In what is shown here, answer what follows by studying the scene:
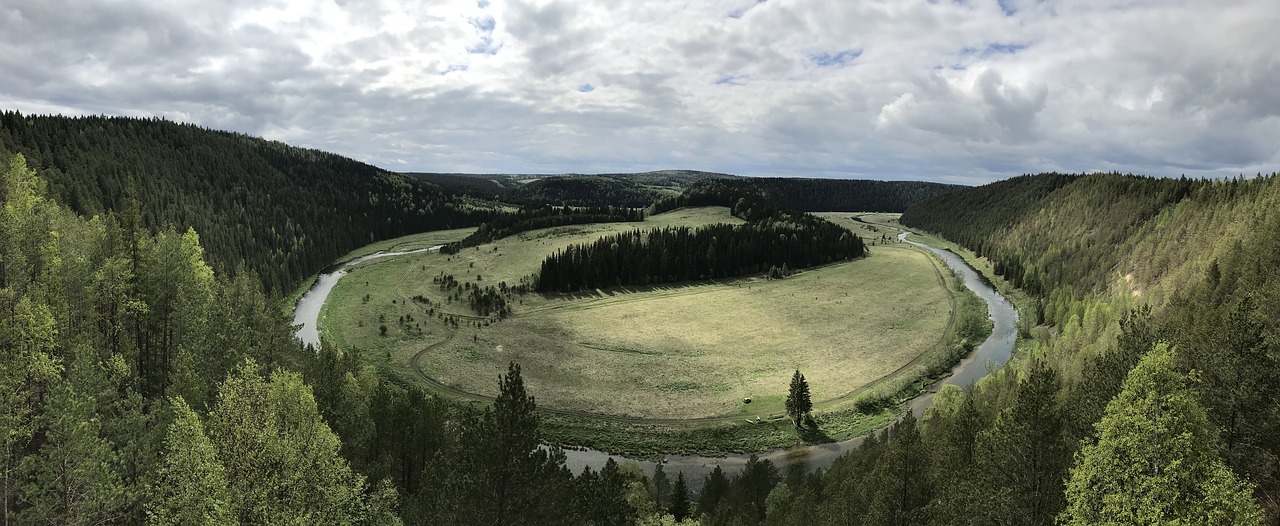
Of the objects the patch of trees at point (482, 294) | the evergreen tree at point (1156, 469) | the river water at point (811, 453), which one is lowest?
the river water at point (811, 453)

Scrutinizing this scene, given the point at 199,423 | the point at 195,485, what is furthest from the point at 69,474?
the point at 195,485

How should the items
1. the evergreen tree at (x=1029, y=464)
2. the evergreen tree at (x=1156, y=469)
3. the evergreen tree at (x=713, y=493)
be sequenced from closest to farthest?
the evergreen tree at (x=1156, y=469), the evergreen tree at (x=1029, y=464), the evergreen tree at (x=713, y=493)

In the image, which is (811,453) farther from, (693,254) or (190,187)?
(190,187)

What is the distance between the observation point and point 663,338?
8850 centimetres

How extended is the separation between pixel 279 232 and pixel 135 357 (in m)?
138

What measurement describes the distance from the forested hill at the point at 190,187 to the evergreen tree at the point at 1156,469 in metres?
92.4

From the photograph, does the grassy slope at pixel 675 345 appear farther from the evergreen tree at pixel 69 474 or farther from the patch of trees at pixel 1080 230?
the evergreen tree at pixel 69 474

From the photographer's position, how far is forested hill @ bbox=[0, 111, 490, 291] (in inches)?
4284

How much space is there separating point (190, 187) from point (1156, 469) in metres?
192

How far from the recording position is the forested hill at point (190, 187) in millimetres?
108812

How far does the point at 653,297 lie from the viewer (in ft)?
393

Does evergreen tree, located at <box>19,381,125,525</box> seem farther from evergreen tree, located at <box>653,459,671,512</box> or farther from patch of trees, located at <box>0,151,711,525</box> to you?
evergreen tree, located at <box>653,459,671,512</box>

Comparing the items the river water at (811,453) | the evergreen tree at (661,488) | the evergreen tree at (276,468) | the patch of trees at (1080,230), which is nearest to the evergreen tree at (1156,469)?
the evergreen tree at (276,468)

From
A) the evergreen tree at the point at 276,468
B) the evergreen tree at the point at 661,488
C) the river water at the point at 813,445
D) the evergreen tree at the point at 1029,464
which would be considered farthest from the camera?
the river water at the point at 813,445
